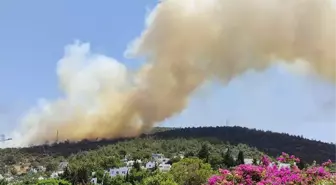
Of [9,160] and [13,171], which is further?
[9,160]

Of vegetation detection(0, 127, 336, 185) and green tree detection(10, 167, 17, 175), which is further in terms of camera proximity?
green tree detection(10, 167, 17, 175)

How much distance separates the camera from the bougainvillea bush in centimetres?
1962

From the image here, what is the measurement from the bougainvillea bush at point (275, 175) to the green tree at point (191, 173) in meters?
36.8

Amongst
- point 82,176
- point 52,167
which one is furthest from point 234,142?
point 82,176

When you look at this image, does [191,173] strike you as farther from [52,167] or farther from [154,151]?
[154,151]

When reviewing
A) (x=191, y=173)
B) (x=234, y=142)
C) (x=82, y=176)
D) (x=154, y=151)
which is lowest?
(x=191, y=173)

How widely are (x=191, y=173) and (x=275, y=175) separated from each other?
40.7 m

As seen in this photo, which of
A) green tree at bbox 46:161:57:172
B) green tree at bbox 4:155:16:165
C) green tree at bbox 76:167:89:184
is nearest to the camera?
green tree at bbox 76:167:89:184

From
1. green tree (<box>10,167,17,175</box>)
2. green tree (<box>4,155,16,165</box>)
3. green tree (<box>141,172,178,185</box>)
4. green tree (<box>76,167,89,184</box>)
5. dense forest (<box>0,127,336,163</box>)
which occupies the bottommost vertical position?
green tree (<box>141,172,178,185</box>)

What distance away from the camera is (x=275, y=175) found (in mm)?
20344

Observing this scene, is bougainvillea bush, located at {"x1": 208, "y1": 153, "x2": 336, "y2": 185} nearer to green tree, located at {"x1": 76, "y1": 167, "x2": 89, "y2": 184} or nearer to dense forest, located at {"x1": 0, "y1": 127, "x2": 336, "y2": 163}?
green tree, located at {"x1": 76, "y1": 167, "x2": 89, "y2": 184}

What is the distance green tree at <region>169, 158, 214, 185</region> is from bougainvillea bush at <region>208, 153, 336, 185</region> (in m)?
36.8

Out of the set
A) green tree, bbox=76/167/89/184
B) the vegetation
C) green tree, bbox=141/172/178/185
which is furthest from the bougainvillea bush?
Answer: green tree, bbox=76/167/89/184

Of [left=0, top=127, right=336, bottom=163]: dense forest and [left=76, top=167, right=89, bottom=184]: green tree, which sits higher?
[left=0, top=127, right=336, bottom=163]: dense forest
